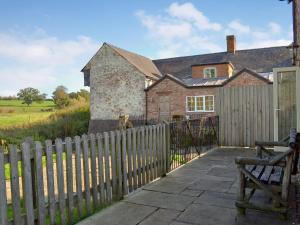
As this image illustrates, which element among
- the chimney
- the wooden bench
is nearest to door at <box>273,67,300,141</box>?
the wooden bench

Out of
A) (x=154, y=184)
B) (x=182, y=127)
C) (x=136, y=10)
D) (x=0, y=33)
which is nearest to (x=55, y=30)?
(x=0, y=33)

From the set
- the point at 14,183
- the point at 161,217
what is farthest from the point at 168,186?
the point at 14,183

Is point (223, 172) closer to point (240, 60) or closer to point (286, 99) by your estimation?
→ point (286, 99)

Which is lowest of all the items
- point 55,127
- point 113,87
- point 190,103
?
point 55,127

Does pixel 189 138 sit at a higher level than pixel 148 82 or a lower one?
lower

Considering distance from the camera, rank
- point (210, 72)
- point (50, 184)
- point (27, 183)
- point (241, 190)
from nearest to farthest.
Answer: point (27, 183) < point (50, 184) < point (241, 190) < point (210, 72)

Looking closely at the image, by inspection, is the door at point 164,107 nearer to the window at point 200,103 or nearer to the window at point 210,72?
the window at point 200,103

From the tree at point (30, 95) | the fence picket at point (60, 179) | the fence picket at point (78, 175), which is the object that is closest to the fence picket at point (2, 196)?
the fence picket at point (60, 179)

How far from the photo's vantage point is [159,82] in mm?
24328

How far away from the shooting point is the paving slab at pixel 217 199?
436 centimetres

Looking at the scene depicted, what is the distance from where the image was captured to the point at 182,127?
25.7ft

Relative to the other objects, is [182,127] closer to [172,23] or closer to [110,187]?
[110,187]

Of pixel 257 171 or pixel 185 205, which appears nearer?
pixel 257 171

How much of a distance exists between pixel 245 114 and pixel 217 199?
20.8 ft
